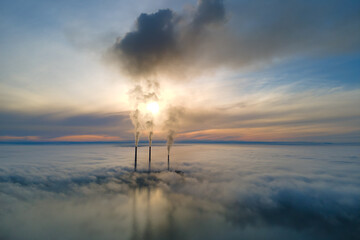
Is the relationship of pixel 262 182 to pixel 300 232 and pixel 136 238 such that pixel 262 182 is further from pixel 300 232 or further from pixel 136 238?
pixel 136 238

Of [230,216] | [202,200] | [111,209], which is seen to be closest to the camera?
[230,216]

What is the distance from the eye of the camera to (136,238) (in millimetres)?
16969

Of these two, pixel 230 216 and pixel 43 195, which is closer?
pixel 230 216

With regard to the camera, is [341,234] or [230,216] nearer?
[341,234]

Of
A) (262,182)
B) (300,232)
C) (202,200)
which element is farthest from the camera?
(262,182)

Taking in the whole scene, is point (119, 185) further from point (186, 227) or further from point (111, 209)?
point (186, 227)

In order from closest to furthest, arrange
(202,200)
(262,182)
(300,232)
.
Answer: (300,232), (202,200), (262,182)

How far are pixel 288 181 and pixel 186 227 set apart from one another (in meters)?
31.3

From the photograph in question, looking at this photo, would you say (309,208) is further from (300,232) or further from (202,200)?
(202,200)

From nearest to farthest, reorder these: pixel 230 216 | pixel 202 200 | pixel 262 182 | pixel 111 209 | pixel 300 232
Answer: pixel 300 232
pixel 230 216
pixel 111 209
pixel 202 200
pixel 262 182

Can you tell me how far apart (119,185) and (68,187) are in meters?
10.2

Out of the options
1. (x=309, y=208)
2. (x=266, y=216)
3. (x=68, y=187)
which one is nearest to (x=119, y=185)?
(x=68, y=187)

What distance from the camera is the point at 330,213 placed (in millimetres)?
22656

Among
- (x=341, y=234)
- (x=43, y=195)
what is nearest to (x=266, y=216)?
(x=341, y=234)
